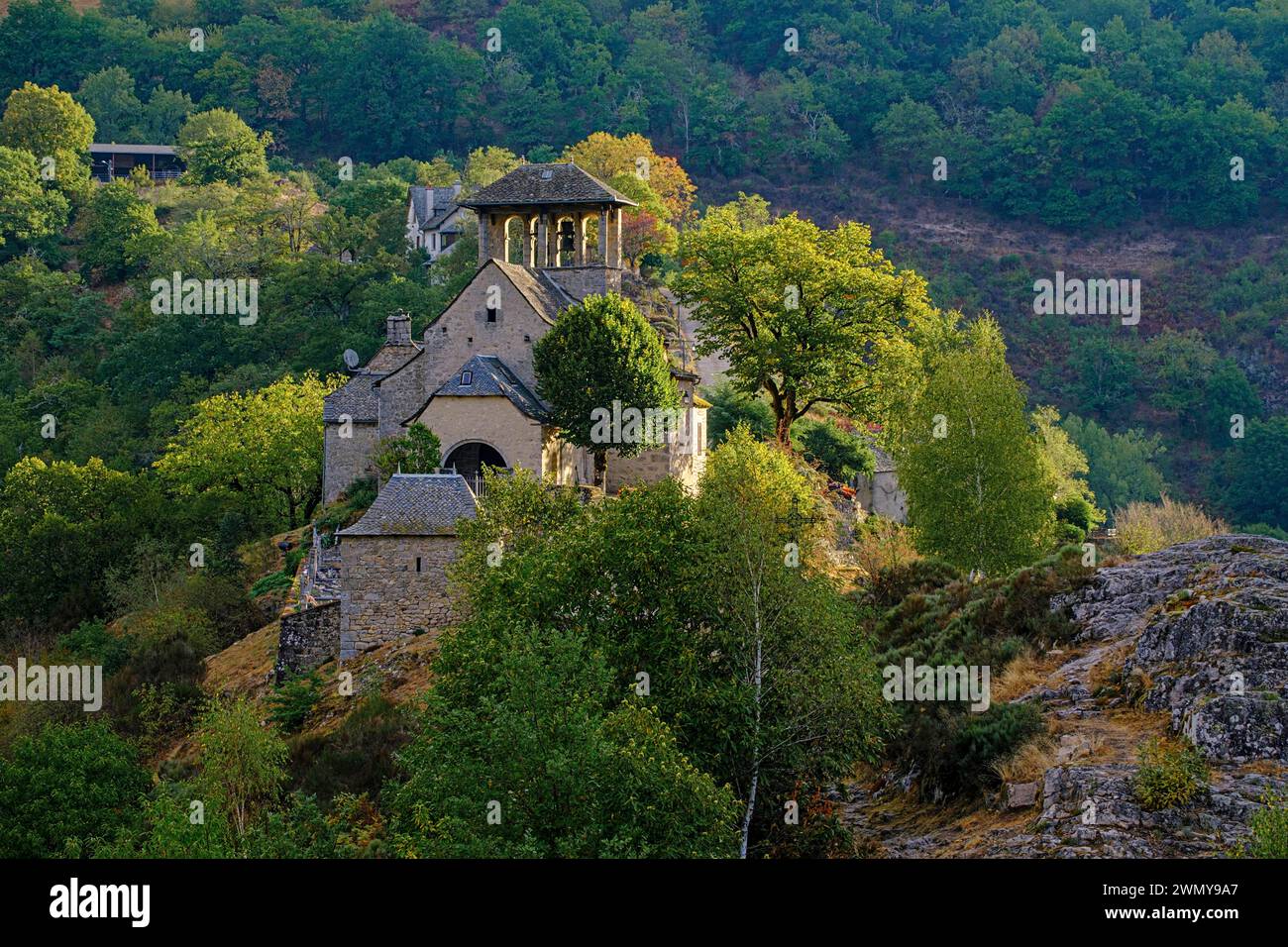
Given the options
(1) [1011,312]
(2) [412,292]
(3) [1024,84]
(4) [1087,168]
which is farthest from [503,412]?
(3) [1024,84]

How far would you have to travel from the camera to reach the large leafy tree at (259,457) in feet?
192

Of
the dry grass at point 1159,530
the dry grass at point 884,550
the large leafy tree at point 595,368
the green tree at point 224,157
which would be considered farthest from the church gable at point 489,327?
the green tree at point 224,157

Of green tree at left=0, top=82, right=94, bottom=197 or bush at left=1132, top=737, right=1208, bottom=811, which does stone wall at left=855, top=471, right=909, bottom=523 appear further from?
green tree at left=0, top=82, right=94, bottom=197

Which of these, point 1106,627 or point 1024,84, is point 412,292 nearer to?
point 1106,627

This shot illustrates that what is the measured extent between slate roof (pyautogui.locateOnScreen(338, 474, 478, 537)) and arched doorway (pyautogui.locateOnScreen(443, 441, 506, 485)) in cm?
640

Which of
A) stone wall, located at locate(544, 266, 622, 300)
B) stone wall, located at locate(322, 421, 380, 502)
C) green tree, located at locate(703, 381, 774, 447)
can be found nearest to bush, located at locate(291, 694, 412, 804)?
stone wall, located at locate(322, 421, 380, 502)

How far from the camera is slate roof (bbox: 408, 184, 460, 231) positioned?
98812 mm

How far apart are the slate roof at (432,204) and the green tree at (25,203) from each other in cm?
2869

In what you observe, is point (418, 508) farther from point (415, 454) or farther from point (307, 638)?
point (415, 454)

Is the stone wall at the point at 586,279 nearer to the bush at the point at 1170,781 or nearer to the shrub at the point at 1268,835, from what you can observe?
the bush at the point at 1170,781

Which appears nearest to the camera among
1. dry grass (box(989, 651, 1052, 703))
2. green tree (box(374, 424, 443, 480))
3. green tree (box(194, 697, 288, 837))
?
dry grass (box(989, 651, 1052, 703))

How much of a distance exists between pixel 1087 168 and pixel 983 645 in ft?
375

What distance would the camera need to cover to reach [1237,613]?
92.7 feet

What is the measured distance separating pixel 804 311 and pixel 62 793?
28437mm
